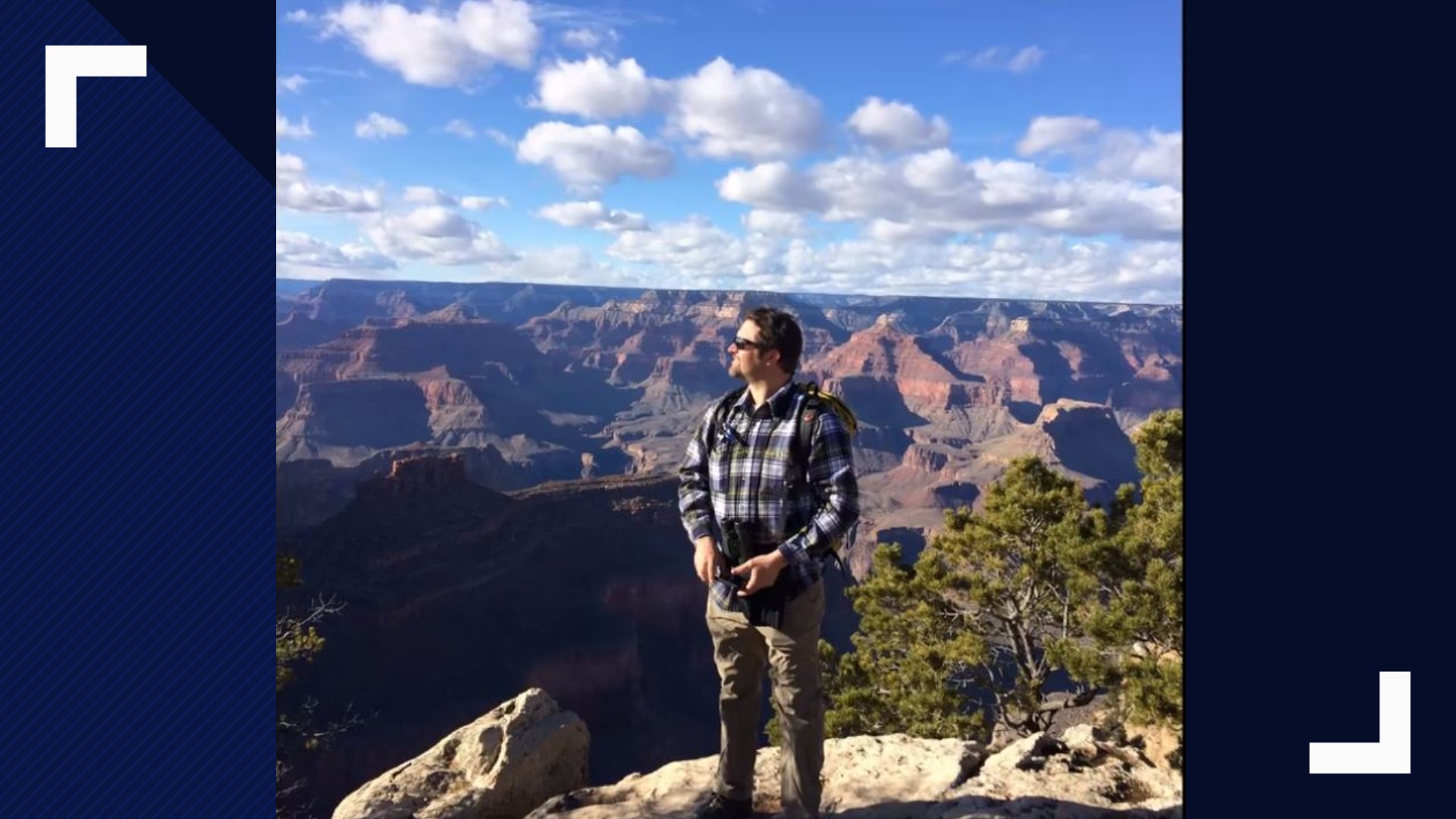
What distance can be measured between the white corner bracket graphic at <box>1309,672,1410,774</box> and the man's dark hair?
7.23 feet

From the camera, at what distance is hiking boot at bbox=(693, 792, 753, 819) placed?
3.50 metres

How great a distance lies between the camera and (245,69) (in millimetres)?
2791

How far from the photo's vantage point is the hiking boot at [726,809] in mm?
3496

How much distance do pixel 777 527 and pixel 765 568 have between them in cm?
19

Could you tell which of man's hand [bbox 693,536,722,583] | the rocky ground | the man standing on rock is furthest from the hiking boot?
man's hand [bbox 693,536,722,583]

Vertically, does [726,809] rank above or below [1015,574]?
above

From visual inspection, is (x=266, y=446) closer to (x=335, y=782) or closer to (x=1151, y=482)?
(x=1151, y=482)

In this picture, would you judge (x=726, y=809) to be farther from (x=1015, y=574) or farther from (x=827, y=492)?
(x=1015, y=574)

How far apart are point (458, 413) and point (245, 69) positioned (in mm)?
109195

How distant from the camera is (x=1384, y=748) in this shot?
279 cm

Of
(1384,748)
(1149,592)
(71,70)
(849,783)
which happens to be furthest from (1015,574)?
(71,70)

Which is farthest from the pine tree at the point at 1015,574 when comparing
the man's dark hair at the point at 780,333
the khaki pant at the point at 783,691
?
the man's dark hair at the point at 780,333

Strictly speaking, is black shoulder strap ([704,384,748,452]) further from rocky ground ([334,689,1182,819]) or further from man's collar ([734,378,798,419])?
rocky ground ([334,689,1182,819])

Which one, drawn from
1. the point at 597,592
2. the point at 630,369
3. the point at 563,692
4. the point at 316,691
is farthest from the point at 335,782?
the point at 630,369
